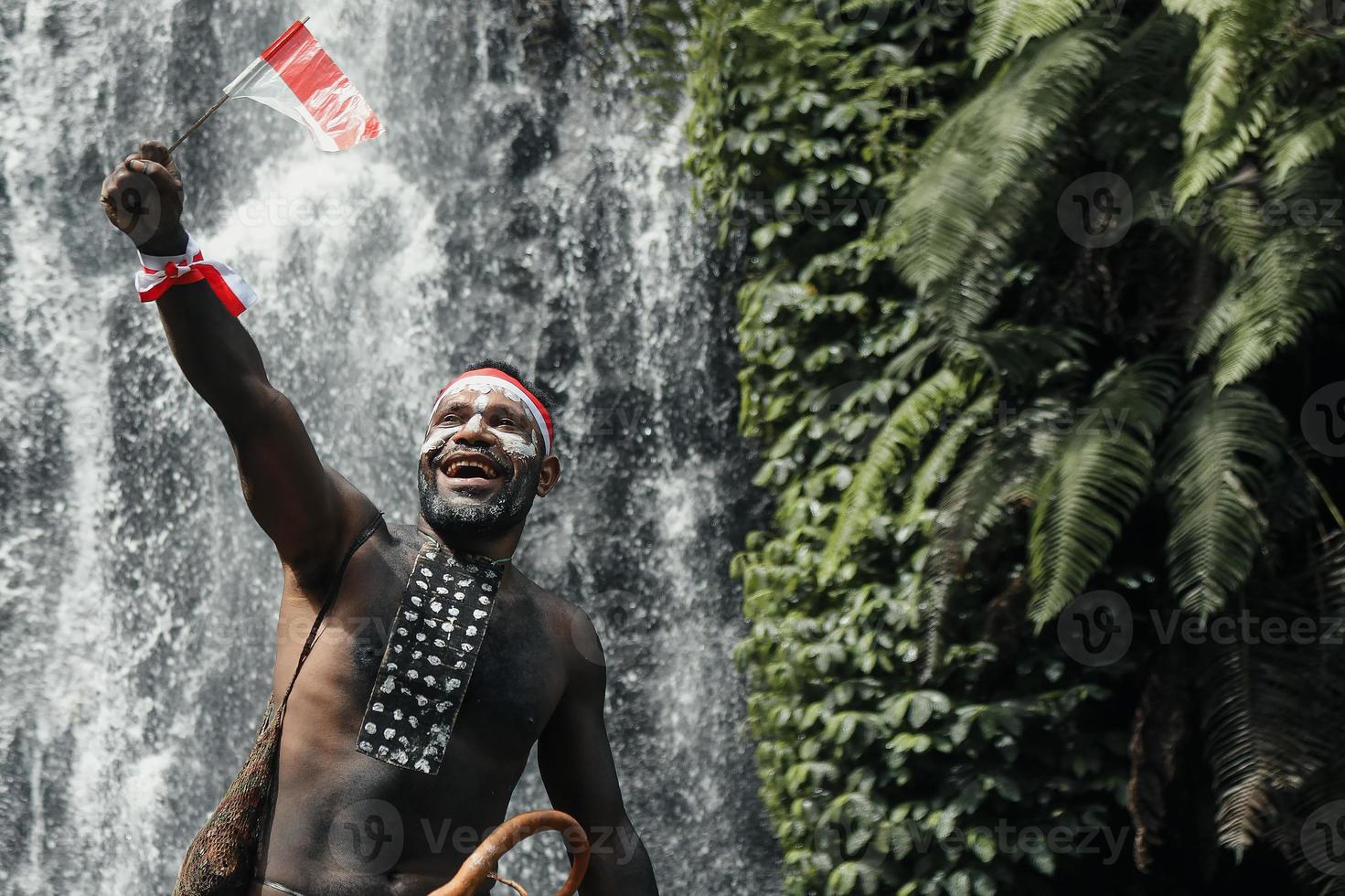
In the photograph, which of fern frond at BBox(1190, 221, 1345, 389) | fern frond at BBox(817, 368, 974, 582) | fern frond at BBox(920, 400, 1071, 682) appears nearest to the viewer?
fern frond at BBox(1190, 221, 1345, 389)

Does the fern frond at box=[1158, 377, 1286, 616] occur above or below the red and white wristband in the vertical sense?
above

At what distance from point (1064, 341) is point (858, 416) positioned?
3.41ft

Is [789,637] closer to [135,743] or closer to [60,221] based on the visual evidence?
[135,743]

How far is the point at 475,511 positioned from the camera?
9.14ft

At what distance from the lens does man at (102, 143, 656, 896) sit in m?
2.48

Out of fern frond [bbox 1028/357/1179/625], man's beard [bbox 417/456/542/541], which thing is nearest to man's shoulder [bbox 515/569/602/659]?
man's beard [bbox 417/456/542/541]

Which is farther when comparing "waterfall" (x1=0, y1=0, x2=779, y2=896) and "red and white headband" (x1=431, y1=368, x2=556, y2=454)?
"waterfall" (x1=0, y1=0, x2=779, y2=896)

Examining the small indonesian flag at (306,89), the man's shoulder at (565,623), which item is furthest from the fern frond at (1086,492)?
the small indonesian flag at (306,89)

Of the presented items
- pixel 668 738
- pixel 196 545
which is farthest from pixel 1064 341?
pixel 196 545
